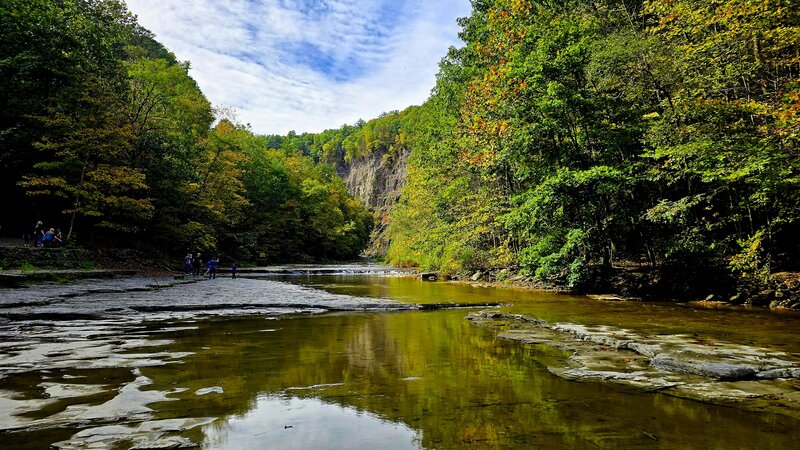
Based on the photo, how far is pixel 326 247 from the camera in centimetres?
6475

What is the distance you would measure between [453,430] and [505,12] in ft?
74.6

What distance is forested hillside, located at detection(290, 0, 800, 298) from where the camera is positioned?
11953 mm

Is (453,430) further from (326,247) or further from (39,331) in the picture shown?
(326,247)

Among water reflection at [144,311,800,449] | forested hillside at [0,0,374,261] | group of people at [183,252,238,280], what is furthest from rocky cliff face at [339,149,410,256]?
water reflection at [144,311,800,449]

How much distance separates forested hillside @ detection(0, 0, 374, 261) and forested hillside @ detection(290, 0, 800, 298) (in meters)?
19.3

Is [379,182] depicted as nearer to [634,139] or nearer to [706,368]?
[634,139]

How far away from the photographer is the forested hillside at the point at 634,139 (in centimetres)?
1195

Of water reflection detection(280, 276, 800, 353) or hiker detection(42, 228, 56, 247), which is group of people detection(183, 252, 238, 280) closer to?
hiker detection(42, 228, 56, 247)

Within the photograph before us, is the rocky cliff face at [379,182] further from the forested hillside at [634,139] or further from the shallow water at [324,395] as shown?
the shallow water at [324,395]

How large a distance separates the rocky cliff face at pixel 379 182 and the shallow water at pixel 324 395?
90.2 m

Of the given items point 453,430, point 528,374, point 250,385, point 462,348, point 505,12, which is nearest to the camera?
point 453,430

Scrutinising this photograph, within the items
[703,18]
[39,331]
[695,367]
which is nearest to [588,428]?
[695,367]

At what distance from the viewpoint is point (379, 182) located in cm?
11612

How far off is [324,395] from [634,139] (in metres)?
16.9
